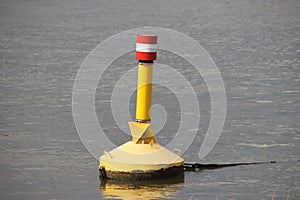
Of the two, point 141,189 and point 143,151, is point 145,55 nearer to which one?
point 143,151

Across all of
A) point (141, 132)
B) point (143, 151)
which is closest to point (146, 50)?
point (141, 132)

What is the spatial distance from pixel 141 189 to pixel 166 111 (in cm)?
489

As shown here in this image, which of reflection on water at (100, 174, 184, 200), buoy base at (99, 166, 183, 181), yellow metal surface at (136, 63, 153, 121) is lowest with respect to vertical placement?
reflection on water at (100, 174, 184, 200)

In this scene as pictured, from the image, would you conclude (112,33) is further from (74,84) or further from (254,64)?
(74,84)

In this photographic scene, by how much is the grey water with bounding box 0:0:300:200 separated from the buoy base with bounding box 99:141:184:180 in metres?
0.11

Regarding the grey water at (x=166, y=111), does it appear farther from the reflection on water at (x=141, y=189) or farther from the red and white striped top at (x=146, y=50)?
the red and white striped top at (x=146, y=50)

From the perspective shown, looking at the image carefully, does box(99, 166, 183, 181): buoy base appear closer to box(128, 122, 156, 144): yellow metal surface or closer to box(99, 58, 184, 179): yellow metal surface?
box(99, 58, 184, 179): yellow metal surface

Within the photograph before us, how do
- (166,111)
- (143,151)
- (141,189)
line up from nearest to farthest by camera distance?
(141,189)
(143,151)
(166,111)

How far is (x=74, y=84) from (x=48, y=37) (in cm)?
1026

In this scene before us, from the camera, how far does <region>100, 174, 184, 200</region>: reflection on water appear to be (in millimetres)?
9820

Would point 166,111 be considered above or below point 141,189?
above

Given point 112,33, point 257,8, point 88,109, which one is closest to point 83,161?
point 88,109

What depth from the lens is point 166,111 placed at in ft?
48.5

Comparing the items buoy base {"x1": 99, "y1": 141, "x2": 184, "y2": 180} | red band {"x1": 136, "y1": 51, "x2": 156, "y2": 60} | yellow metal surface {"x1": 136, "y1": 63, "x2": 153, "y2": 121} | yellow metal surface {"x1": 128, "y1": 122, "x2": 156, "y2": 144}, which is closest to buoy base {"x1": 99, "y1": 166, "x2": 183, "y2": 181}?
buoy base {"x1": 99, "y1": 141, "x2": 184, "y2": 180}
